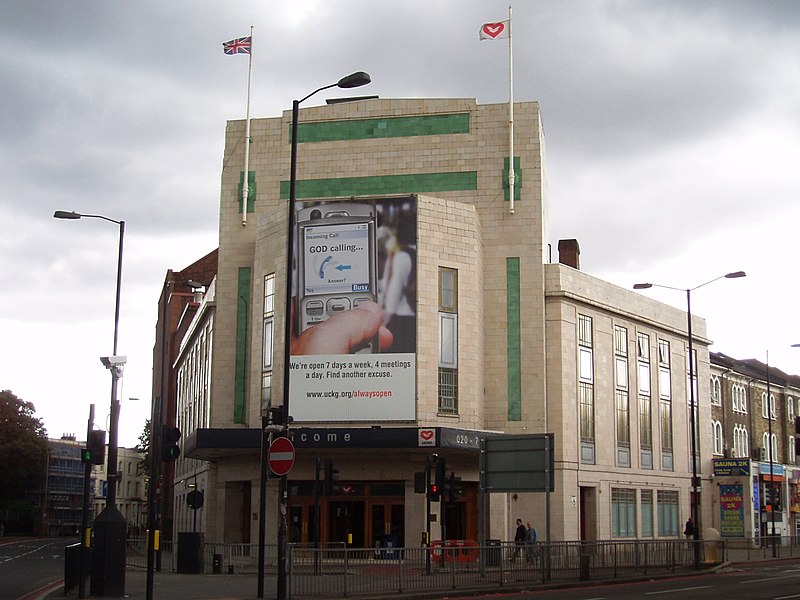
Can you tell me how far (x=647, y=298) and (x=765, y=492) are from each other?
1808 centimetres

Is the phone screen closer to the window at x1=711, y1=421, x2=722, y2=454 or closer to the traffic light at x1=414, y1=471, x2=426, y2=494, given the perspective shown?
the traffic light at x1=414, y1=471, x2=426, y2=494

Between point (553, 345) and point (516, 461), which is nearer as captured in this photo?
point (516, 461)

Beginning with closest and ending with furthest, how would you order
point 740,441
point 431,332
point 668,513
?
point 431,332 → point 668,513 → point 740,441

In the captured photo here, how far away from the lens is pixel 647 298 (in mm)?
57281

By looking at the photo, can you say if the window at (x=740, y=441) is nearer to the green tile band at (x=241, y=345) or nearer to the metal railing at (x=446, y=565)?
the metal railing at (x=446, y=565)

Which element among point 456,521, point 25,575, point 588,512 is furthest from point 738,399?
point 25,575

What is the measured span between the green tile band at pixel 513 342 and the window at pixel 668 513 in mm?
13851

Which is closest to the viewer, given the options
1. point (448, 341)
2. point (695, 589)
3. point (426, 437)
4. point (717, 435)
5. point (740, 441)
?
point (695, 589)

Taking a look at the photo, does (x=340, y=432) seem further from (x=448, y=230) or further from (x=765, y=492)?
(x=765, y=492)

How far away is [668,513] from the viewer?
56.8 m

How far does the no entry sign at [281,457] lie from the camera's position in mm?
23453

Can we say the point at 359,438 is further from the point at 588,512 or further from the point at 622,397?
the point at 622,397

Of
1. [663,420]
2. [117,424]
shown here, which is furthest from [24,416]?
[117,424]

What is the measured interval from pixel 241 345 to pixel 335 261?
7.48 metres
